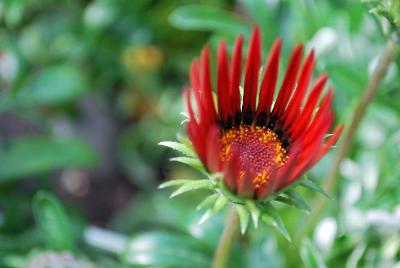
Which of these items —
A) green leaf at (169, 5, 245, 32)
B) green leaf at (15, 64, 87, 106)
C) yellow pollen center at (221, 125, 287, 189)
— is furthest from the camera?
green leaf at (15, 64, 87, 106)

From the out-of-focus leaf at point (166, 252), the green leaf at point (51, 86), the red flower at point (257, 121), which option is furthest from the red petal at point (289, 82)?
the green leaf at point (51, 86)

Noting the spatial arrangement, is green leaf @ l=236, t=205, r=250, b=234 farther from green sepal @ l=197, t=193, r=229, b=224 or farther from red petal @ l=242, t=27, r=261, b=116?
red petal @ l=242, t=27, r=261, b=116

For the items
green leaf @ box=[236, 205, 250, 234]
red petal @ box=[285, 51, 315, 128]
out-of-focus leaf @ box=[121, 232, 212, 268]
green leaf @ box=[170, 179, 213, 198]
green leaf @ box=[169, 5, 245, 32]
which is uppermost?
green leaf @ box=[169, 5, 245, 32]

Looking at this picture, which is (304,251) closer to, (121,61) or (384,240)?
(384,240)

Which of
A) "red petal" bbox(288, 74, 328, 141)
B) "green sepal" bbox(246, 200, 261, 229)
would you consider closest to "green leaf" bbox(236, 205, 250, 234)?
"green sepal" bbox(246, 200, 261, 229)

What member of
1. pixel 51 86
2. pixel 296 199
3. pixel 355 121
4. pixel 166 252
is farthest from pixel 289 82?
pixel 51 86

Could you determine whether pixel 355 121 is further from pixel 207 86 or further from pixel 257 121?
pixel 207 86

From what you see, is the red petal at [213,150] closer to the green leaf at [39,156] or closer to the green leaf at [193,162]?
the green leaf at [193,162]
